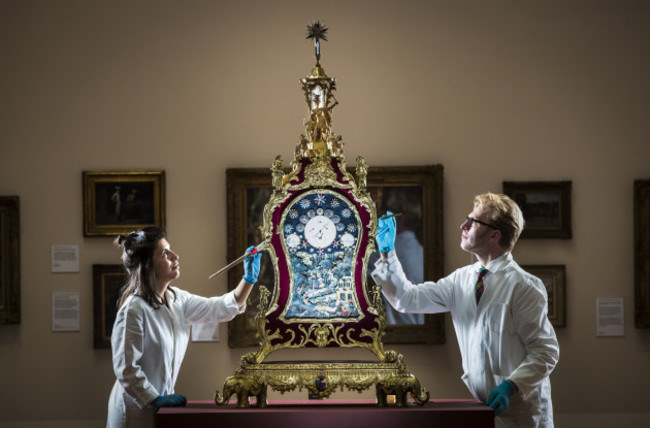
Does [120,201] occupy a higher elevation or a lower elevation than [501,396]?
higher

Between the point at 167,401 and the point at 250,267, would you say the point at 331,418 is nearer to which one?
the point at 167,401

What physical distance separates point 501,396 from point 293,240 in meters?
1.21

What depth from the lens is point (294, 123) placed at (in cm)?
523

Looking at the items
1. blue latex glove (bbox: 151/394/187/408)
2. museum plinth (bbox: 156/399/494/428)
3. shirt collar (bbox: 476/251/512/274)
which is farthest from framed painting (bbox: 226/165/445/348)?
museum plinth (bbox: 156/399/494/428)

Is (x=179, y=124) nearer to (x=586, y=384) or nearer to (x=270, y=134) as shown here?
(x=270, y=134)

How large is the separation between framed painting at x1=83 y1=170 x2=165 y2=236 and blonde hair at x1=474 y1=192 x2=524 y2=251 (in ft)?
7.58

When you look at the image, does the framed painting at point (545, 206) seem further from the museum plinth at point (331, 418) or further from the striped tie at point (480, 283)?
the museum plinth at point (331, 418)

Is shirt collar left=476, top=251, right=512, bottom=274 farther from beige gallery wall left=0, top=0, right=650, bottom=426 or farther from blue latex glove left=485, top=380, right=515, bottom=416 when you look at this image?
beige gallery wall left=0, top=0, right=650, bottom=426

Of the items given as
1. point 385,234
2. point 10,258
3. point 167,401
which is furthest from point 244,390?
point 10,258

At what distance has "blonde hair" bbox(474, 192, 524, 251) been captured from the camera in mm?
3773

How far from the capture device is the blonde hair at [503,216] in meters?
3.77

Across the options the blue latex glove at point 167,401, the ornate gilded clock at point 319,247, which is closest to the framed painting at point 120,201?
the ornate gilded clock at point 319,247

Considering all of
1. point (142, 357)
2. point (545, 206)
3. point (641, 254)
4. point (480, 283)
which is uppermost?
point (545, 206)

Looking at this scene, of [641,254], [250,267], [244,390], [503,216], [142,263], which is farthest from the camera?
[641,254]
